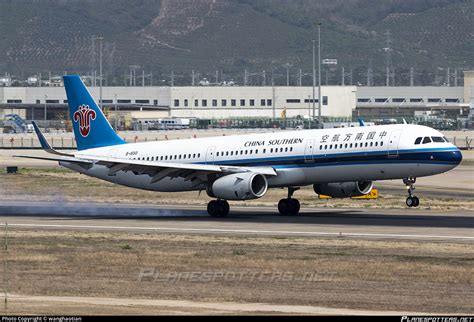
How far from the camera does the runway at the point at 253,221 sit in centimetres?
4941

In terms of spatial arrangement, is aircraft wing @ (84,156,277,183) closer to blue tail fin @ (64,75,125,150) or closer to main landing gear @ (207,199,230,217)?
main landing gear @ (207,199,230,217)

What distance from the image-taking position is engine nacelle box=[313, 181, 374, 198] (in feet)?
194

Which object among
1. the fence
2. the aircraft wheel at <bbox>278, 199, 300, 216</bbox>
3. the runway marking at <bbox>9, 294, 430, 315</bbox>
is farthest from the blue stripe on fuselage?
the fence

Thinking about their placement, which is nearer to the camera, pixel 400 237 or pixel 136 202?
pixel 400 237

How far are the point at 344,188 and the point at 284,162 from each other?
11.6 ft

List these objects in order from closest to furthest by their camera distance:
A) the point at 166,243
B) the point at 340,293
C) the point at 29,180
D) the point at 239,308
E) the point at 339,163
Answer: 1. the point at 239,308
2. the point at 340,293
3. the point at 166,243
4. the point at 339,163
5. the point at 29,180

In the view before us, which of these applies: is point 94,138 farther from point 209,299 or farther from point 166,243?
point 209,299

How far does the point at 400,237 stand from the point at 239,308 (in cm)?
1785

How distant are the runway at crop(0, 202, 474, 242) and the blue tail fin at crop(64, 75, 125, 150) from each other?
12.3 feet

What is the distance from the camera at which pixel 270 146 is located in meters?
58.8

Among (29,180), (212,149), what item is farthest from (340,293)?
(29,180)

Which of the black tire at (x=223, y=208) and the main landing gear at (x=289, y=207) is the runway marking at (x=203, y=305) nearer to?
the black tire at (x=223, y=208)

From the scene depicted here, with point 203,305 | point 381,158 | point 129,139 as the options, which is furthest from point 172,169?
point 129,139

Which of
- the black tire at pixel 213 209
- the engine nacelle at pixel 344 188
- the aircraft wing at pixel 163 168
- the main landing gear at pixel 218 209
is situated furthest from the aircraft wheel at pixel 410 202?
the black tire at pixel 213 209
